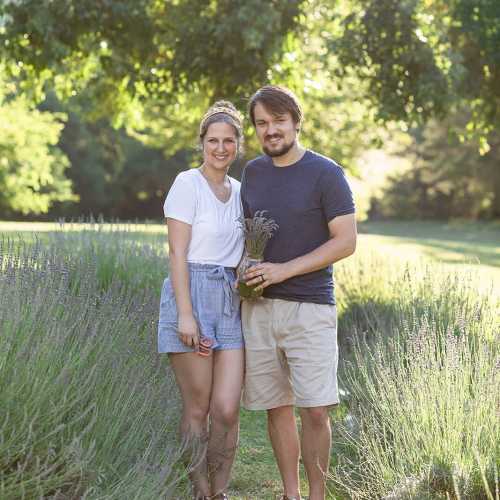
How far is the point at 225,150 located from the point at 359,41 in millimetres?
8928

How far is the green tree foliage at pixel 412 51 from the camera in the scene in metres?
12.2

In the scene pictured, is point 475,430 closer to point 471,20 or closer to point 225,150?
point 225,150

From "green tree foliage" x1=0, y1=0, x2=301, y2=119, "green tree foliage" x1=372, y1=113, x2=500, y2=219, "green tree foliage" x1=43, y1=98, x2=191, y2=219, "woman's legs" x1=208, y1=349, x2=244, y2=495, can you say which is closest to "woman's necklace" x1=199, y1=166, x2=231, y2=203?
"woman's legs" x1=208, y1=349, x2=244, y2=495

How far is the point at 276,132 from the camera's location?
13.8 feet

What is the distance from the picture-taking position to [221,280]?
4.24 meters

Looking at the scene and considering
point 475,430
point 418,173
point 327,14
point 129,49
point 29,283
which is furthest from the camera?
point 418,173

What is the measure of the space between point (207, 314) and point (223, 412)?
1.57 feet

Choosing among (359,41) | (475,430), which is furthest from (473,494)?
(359,41)

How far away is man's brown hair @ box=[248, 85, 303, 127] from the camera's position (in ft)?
13.7

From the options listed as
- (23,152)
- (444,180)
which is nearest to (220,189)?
(23,152)

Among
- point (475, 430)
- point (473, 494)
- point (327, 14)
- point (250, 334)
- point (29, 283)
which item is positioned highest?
point (327, 14)

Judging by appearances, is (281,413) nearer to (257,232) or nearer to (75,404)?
(257,232)

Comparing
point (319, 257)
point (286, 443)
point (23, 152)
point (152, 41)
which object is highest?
point (152, 41)

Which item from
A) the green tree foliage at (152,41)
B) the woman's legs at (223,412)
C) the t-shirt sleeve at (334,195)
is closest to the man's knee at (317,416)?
the woman's legs at (223,412)
